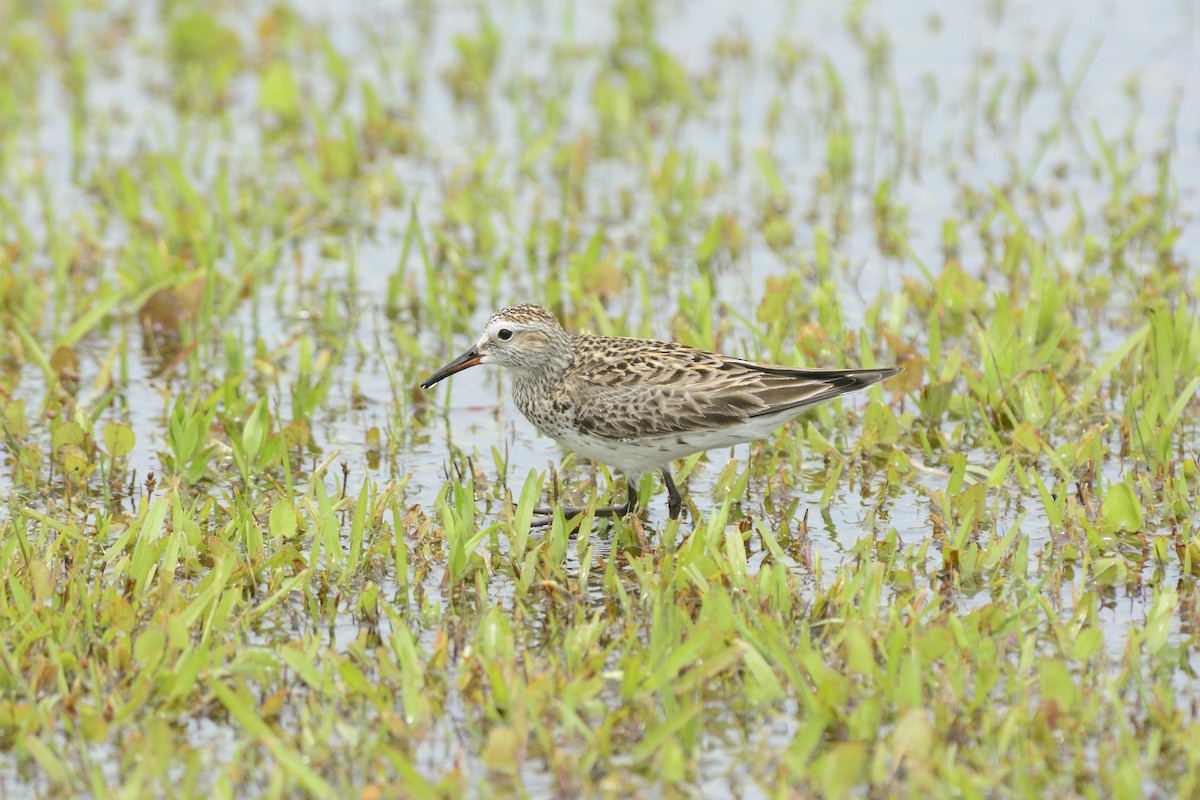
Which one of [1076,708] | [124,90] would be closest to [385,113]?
[124,90]

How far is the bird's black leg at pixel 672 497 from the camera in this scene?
8227 mm

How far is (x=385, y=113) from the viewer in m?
14.6

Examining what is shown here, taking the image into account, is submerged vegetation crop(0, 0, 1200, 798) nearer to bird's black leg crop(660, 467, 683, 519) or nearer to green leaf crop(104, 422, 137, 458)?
green leaf crop(104, 422, 137, 458)

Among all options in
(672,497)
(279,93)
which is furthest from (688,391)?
(279,93)

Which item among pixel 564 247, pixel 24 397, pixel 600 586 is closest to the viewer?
pixel 600 586

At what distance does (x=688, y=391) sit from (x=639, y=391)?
23cm

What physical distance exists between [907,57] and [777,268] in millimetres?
4830

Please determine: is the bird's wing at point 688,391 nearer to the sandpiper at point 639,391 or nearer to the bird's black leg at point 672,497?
the sandpiper at point 639,391

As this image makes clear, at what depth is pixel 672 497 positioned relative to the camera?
8.23 m

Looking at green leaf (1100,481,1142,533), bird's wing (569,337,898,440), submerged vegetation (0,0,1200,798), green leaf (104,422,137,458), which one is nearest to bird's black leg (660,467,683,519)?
submerged vegetation (0,0,1200,798)

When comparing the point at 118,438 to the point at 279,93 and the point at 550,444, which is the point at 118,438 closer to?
the point at 550,444

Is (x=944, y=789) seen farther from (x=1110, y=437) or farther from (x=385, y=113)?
(x=385, y=113)

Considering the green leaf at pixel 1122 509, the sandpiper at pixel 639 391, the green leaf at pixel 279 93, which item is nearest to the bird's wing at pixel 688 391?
the sandpiper at pixel 639 391

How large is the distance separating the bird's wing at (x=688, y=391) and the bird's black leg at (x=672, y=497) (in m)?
0.35
